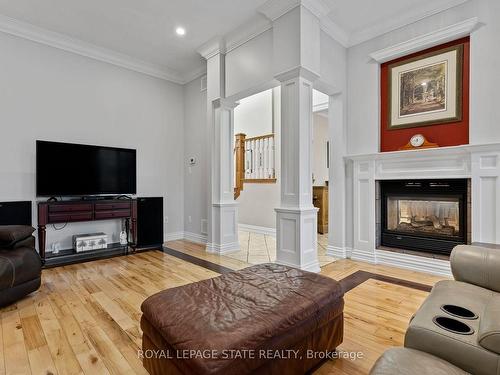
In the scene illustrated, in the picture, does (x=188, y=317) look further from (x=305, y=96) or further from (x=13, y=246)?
(x=305, y=96)

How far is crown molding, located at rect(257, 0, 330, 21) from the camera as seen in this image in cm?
310

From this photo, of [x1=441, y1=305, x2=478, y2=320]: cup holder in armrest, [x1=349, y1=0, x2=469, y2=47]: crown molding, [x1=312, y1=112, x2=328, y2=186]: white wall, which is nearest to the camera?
[x1=441, y1=305, x2=478, y2=320]: cup holder in armrest

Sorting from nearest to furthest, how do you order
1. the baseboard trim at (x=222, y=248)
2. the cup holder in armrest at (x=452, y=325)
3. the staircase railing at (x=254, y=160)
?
the cup holder in armrest at (x=452, y=325), the baseboard trim at (x=222, y=248), the staircase railing at (x=254, y=160)

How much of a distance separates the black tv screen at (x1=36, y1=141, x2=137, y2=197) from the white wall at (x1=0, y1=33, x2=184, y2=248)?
0.26 metres

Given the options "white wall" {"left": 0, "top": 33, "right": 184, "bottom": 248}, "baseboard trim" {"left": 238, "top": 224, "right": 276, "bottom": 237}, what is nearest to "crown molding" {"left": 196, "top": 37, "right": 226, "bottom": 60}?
"white wall" {"left": 0, "top": 33, "right": 184, "bottom": 248}

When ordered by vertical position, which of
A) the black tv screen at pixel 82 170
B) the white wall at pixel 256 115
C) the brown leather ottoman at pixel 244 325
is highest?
the white wall at pixel 256 115

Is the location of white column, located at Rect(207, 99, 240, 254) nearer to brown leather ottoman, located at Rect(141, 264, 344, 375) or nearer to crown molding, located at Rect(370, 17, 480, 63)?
crown molding, located at Rect(370, 17, 480, 63)

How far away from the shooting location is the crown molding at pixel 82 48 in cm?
361

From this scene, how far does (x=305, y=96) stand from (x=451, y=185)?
1992 mm

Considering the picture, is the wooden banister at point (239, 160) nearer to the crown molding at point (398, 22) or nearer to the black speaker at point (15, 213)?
the crown molding at point (398, 22)

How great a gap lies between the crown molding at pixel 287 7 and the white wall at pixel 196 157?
196 cm

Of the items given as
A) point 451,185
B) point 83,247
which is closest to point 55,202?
point 83,247

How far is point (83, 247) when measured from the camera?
3980 mm

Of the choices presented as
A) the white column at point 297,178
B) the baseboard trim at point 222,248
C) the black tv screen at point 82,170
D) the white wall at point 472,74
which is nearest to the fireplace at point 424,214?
the white wall at point 472,74
